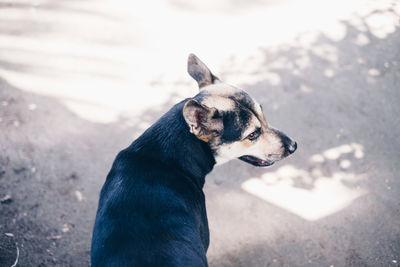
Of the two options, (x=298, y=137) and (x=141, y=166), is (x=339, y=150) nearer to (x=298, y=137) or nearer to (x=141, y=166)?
(x=298, y=137)

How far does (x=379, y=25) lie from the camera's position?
6680 millimetres

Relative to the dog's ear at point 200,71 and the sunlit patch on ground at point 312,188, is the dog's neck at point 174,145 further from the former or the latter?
the sunlit patch on ground at point 312,188

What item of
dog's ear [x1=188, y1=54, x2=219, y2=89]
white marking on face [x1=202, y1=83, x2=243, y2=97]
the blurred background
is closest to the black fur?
white marking on face [x1=202, y1=83, x2=243, y2=97]

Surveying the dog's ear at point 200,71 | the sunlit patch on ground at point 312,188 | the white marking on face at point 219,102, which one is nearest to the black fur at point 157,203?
the white marking on face at point 219,102

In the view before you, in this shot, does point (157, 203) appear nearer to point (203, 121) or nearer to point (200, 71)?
point (203, 121)

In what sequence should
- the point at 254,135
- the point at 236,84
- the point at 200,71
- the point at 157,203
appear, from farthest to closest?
the point at 236,84
the point at 200,71
the point at 254,135
the point at 157,203

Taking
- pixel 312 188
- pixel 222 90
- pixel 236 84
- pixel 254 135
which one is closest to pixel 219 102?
pixel 222 90

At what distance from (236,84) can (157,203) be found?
3.79 m

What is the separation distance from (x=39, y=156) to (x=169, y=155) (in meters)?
3.03

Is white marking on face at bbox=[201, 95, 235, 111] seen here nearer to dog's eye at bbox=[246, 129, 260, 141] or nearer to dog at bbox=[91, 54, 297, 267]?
dog at bbox=[91, 54, 297, 267]

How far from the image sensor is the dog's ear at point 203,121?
8.50 feet

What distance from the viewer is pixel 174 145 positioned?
2.88m

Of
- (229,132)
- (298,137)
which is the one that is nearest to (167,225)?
(229,132)

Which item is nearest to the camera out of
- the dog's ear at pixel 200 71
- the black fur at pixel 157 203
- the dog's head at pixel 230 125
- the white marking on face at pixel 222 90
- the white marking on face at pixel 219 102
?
the black fur at pixel 157 203
